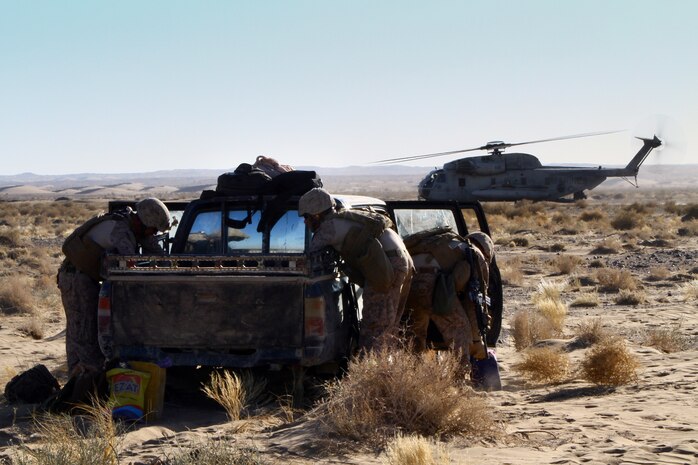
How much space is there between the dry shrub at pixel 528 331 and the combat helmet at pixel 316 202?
4.97 m

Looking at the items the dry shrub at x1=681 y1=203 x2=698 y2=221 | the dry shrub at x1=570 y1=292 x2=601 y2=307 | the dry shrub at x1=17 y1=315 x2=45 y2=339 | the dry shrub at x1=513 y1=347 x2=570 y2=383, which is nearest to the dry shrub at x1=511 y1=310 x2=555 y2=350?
the dry shrub at x1=513 y1=347 x2=570 y2=383

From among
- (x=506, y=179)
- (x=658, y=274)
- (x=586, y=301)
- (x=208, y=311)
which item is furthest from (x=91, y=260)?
(x=506, y=179)

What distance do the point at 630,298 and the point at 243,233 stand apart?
31.6ft

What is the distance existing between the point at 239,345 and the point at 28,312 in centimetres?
918

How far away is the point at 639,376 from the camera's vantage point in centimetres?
912

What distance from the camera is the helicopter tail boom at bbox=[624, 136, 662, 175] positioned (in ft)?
173

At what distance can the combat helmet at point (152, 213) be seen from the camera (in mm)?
8375

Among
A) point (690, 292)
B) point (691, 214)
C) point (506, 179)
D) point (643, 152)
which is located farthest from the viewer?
point (643, 152)

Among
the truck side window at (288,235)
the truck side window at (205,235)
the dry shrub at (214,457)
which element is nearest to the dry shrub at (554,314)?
the truck side window at (288,235)

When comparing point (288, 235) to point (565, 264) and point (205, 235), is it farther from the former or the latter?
point (565, 264)

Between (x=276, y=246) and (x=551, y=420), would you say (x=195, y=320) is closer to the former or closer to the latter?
(x=276, y=246)

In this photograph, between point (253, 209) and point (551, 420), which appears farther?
point (253, 209)

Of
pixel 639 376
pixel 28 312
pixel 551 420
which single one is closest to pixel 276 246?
pixel 551 420

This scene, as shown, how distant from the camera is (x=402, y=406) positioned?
658 cm
